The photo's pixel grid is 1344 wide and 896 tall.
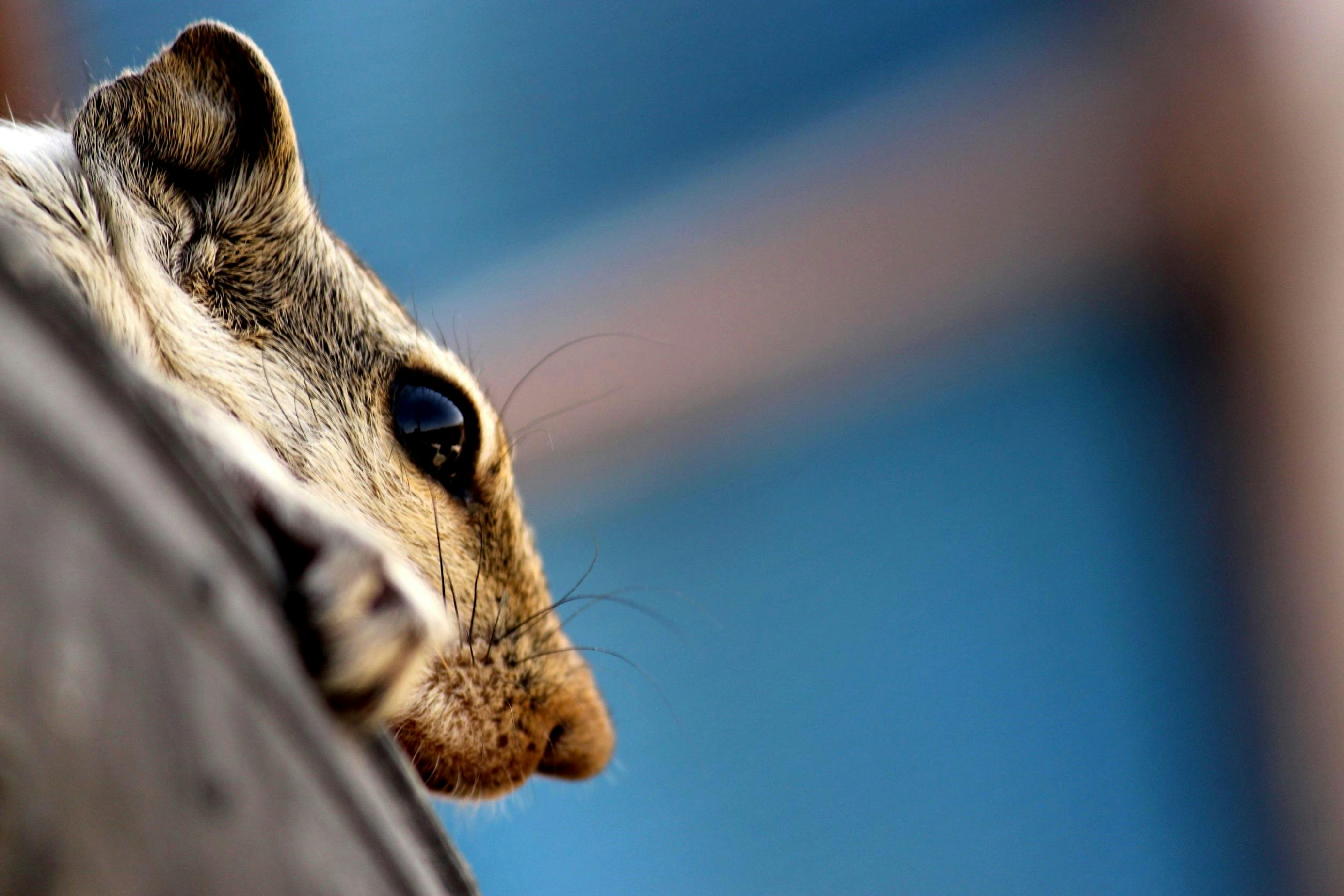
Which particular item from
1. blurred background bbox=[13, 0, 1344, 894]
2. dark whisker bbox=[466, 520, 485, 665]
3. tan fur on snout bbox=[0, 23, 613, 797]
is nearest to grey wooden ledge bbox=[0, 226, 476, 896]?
tan fur on snout bbox=[0, 23, 613, 797]

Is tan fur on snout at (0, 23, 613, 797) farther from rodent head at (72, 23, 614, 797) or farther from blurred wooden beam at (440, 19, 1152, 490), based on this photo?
blurred wooden beam at (440, 19, 1152, 490)

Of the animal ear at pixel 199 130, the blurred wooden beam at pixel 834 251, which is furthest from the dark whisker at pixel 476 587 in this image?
the blurred wooden beam at pixel 834 251

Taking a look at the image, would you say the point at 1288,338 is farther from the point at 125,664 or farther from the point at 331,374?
the point at 125,664

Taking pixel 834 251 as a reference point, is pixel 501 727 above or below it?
below

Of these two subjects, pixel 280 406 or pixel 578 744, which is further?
pixel 578 744

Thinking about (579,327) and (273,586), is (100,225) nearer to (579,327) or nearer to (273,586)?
(273,586)

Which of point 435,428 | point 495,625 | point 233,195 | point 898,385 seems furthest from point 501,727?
point 898,385

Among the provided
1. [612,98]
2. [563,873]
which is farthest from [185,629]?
[612,98]
